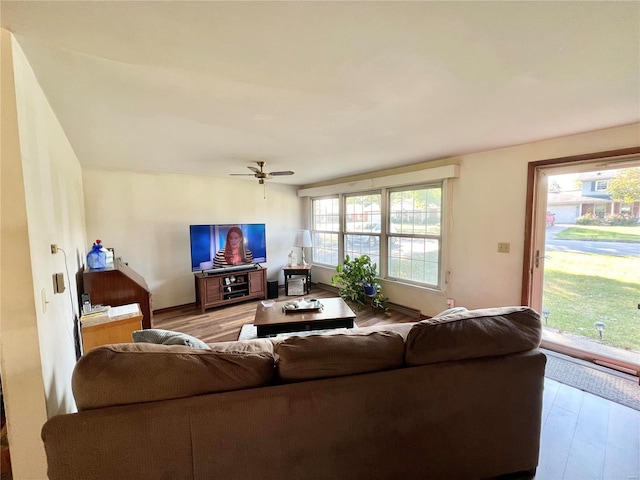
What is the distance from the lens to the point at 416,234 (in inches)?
152

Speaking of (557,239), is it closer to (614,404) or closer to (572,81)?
(614,404)

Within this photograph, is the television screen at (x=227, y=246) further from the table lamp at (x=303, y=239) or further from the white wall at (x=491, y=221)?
the white wall at (x=491, y=221)

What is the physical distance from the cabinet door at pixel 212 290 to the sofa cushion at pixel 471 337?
136 inches

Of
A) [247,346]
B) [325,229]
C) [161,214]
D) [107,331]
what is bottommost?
[107,331]

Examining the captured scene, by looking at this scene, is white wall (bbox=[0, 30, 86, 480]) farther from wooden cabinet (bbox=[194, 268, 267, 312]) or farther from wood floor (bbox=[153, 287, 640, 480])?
wooden cabinet (bbox=[194, 268, 267, 312])

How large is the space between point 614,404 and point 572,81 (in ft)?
7.44

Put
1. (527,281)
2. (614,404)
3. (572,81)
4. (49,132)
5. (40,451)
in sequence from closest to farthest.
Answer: (40,451), (572,81), (49,132), (614,404), (527,281)

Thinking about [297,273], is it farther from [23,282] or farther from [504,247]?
[23,282]

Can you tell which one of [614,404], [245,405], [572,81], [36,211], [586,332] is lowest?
[614,404]

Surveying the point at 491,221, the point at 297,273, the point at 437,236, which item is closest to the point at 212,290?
the point at 297,273

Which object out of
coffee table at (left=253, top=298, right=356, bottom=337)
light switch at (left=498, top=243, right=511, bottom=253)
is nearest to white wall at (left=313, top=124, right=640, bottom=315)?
light switch at (left=498, top=243, right=511, bottom=253)

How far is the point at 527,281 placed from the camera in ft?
9.19

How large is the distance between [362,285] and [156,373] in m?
3.39

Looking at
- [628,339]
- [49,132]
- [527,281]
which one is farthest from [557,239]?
[49,132]
